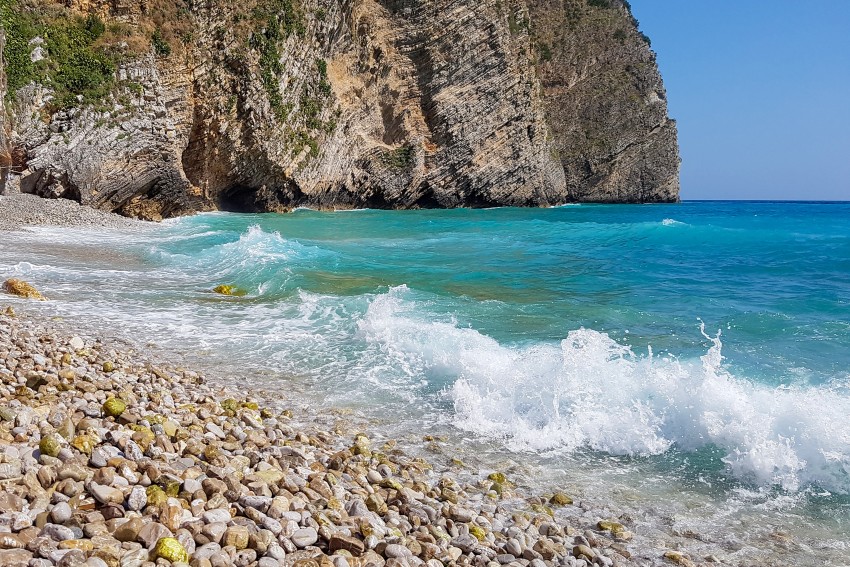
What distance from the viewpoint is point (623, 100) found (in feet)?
237

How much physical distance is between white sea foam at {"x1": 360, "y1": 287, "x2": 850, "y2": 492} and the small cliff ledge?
2339cm

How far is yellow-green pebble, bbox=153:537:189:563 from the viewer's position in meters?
3.14

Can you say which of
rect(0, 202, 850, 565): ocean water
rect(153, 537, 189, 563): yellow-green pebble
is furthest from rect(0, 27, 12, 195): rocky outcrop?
rect(153, 537, 189, 563): yellow-green pebble

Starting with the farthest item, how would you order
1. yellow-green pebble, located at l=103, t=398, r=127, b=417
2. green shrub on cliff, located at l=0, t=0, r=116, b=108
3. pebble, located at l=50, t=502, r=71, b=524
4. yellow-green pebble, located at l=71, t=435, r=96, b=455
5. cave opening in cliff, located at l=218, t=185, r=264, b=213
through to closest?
cave opening in cliff, located at l=218, t=185, r=264, b=213
green shrub on cliff, located at l=0, t=0, r=116, b=108
yellow-green pebble, located at l=103, t=398, r=127, b=417
yellow-green pebble, located at l=71, t=435, r=96, b=455
pebble, located at l=50, t=502, r=71, b=524

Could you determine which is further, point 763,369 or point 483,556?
point 763,369

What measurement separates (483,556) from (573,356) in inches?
184

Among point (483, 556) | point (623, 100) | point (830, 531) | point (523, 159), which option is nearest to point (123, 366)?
point (483, 556)

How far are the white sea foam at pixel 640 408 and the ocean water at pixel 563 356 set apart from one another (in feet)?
0.08

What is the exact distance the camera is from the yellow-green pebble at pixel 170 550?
3.14 meters

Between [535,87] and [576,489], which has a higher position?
[535,87]

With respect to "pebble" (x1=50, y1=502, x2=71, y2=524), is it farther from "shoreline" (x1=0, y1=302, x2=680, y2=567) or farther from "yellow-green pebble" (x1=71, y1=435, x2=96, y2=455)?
"yellow-green pebble" (x1=71, y1=435, x2=96, y2=455)

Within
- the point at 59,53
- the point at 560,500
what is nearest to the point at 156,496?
the point at 560,500

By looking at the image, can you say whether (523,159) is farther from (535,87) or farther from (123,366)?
(123,366)

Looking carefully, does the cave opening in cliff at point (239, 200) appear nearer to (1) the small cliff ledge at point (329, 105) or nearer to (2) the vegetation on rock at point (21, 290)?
(1) the small cliff ledge at point (329, 105)
